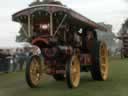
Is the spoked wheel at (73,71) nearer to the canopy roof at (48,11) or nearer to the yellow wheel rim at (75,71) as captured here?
the yellow wheel rim at (75,71)

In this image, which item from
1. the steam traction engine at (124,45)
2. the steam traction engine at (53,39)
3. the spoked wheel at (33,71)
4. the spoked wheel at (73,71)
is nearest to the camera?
the spoked wheel at (73,71)

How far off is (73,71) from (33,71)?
126 cm

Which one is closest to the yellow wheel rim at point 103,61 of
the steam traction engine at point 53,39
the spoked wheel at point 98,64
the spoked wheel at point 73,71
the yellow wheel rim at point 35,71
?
the spoked wheel at point 98,64

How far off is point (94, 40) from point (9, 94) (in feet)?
16.2

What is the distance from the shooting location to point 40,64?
1525cm

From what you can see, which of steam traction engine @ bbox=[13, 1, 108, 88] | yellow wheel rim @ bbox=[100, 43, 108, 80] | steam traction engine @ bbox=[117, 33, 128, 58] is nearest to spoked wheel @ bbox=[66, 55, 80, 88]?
steam traction engine @ bbox=[13, 1, 108, 88]

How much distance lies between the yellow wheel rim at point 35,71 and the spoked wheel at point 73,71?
45.4 inches

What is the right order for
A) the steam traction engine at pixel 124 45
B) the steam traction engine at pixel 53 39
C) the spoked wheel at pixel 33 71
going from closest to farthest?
the steam traction engine at pixel 53 39 < the spoked wheel at pixel 33 71 < the steam traction engine at pixel 124 45

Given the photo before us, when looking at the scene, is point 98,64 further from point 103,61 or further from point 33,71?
point 33,71

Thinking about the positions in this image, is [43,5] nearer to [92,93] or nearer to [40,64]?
[40,64]

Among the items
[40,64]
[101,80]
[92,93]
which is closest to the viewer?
[92,93]

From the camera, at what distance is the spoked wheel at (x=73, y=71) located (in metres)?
13.9

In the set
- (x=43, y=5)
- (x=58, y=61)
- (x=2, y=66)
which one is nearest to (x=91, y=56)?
(x=58, y=61)

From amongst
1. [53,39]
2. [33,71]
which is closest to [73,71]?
[53,39]
